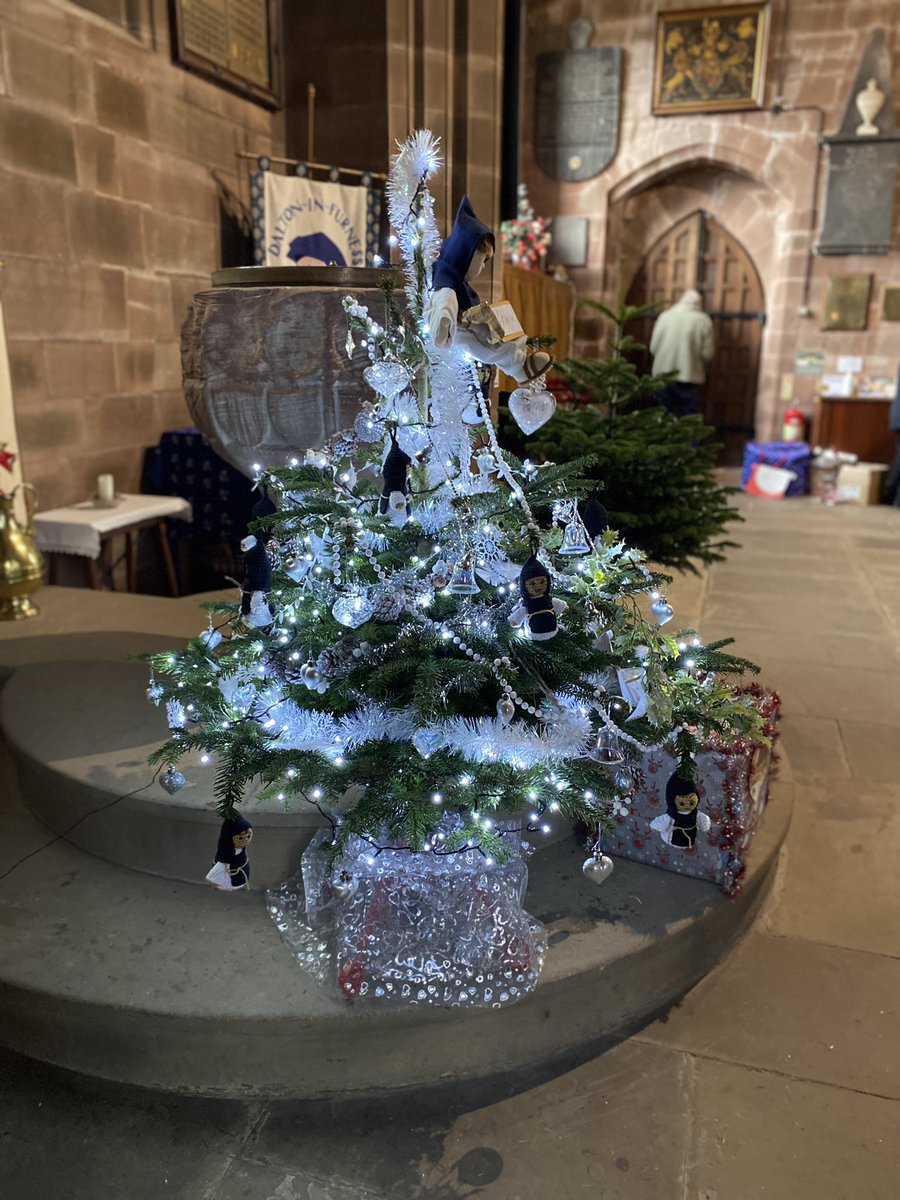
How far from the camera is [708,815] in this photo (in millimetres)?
2004

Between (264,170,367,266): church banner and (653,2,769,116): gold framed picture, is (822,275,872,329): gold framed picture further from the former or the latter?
(264,170,367,266): church banner

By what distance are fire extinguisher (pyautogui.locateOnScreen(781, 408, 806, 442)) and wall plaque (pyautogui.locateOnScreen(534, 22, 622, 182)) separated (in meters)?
3.08

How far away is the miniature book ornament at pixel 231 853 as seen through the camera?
1.67 m

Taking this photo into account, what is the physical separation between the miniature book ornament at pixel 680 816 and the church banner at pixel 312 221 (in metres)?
4.66

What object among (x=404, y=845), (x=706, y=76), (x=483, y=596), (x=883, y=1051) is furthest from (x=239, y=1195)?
(x=706, y=76)

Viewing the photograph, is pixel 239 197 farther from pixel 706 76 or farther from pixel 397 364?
pixel 706 76

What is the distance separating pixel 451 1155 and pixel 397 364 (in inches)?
53.7

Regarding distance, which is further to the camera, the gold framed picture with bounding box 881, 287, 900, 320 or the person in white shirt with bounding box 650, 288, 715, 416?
the person in white shirt with bounding box 650, 288, 715, 416

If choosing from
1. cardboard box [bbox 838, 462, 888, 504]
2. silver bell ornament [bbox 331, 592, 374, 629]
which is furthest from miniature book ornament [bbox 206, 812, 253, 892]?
cardboard box [bbox 838, 462, 888, 504]

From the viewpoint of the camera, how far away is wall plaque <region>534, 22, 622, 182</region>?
914 cm

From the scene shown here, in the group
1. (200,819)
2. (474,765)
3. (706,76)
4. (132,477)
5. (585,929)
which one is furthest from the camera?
(706,76)

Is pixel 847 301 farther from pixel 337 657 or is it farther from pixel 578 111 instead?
pixel 337 657

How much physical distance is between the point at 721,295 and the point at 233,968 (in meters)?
9.42

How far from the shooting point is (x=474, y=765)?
1.70 m
